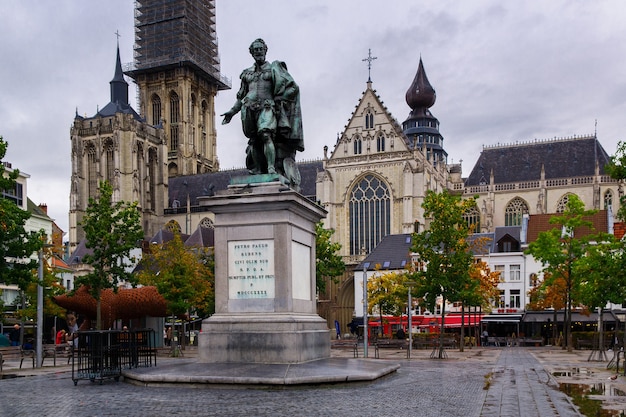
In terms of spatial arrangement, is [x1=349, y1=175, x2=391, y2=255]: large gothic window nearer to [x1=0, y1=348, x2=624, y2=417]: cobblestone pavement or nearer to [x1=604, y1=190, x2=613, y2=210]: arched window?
[x1=604, y1=190, x2=613, y2=210]: arched window

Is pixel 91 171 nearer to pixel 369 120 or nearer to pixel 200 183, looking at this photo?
pixel 200 183

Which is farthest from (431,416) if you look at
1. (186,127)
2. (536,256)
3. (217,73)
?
(217,73)

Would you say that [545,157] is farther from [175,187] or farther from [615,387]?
[615,387]

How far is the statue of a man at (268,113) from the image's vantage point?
557 inches

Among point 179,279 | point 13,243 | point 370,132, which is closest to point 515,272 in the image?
point 370,132

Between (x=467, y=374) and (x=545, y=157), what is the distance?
69.3 metres

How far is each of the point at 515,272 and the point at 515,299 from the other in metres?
2.09

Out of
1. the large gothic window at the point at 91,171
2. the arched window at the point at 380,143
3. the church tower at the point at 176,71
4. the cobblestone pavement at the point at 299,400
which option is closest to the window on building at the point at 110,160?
the large gothic window at the point at 91,171

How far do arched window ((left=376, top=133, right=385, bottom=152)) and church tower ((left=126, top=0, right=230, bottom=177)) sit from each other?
42680mm

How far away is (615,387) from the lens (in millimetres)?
13156

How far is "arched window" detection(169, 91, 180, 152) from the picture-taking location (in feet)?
350

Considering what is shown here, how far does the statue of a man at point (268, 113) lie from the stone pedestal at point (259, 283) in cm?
103

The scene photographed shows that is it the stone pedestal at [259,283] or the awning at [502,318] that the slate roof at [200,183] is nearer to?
the awning at [502,318]

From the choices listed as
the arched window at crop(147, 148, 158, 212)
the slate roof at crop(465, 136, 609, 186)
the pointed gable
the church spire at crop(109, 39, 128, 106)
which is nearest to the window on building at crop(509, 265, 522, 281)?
the pointed gable
